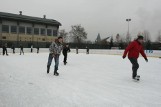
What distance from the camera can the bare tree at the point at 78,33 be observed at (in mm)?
68625

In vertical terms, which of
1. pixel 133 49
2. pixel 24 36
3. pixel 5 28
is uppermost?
pixel 5 28

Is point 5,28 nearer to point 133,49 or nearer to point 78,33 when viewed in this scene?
point 78,33

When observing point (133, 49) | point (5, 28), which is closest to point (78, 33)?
point (5, 28)

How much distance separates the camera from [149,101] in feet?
15.0

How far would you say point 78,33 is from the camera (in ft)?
226

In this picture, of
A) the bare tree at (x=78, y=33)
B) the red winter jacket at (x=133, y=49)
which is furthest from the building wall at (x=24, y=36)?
the red winter jacket at (x=133, y=49)

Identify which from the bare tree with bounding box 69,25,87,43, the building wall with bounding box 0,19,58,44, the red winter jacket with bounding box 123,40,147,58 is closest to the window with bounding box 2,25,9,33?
the building wall with bounding box 0,19,58,44

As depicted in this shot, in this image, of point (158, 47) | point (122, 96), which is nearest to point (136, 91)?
point (122, 96)

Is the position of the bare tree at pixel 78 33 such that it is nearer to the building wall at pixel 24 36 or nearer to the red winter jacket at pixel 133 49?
the building wall at pixel 24 36

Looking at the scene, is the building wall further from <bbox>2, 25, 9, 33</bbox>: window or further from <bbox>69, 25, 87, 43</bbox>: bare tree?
<bbox>69, 25, 87, 43</bbox>: bare tree

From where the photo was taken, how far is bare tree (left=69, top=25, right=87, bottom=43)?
225 feet

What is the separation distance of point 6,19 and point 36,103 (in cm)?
5096

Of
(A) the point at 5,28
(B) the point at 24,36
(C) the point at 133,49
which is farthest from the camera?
(B) the point at 24,36

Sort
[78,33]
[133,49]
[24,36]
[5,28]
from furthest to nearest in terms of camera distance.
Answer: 1. [78,33]
2. [24,36]
3. [5,28]
4. [133,49]
